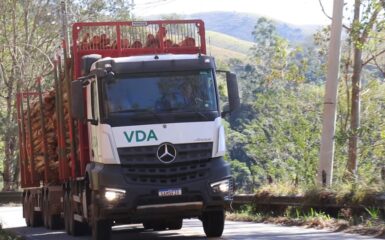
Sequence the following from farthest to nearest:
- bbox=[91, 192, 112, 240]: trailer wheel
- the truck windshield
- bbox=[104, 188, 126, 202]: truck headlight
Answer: bbox=[91, 192, 112, 240]: trailer wheel → the truck windshield → bbox=[104, 188, 126, 202]: truck headlight

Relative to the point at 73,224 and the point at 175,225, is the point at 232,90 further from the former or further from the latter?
the point at 73,224

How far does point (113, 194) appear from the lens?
13.9 m

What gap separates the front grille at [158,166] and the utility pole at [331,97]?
5.88 meters

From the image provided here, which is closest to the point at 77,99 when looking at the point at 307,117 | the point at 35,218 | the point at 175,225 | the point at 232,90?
the point at 232,90

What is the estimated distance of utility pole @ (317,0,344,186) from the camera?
1933 cm

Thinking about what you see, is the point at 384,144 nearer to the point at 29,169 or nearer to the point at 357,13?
the point at 357,13

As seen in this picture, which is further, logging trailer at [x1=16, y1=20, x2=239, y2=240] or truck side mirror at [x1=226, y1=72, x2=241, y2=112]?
truck side mirror at [x1=226, y1=72, x2=241, y2=112]

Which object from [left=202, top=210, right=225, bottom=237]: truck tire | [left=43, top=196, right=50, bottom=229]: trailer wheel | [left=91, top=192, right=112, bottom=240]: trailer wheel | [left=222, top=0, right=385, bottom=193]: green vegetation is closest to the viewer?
[left=91, top=192, right=112, bottom=240]: trailer wheel

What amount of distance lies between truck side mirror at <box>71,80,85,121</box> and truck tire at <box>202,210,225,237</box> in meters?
2.87

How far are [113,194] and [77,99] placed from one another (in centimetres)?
170

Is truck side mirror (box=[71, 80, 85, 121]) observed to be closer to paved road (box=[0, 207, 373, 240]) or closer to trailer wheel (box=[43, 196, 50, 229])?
paved road (box=[0, 207, 373, 240])

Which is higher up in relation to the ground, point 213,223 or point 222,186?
point 222,186

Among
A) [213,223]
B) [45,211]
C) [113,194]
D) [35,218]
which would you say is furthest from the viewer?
[35,218]

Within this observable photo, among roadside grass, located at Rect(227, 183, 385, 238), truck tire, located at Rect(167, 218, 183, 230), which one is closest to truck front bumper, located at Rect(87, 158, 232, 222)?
roadside grass, located at Rect(227, 183, 385, 238)
